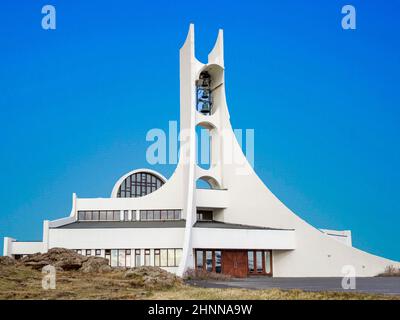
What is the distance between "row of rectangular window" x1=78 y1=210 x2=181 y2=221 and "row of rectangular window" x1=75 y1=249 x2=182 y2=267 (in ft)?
15.1

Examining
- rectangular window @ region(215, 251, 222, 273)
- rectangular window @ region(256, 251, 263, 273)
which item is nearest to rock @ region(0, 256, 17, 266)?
rectangular window @ region(215, 251, 222, 273)

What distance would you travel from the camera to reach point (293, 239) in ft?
105

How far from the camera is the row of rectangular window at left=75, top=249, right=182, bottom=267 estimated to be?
3011 centimetres

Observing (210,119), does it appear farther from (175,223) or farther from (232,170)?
(175,223)

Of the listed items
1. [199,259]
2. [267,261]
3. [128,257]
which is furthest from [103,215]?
[267,261]

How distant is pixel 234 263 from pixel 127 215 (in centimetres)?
803

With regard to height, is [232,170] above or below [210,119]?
below

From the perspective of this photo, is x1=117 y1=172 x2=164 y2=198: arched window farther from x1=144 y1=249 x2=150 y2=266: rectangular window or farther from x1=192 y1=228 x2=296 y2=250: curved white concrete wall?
x1=192 y1=228 x2=296 y2=250: curved white concrete wall

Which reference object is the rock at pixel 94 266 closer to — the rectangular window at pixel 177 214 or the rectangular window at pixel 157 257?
the rectangular window at pixel 157 257

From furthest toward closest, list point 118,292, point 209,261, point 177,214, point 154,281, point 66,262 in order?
point 177,214
point 209,261
point 66,262
point 154,281
point 118,292

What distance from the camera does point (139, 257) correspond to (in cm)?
3025

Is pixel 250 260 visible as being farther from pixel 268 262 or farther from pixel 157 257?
pixel 157 257
